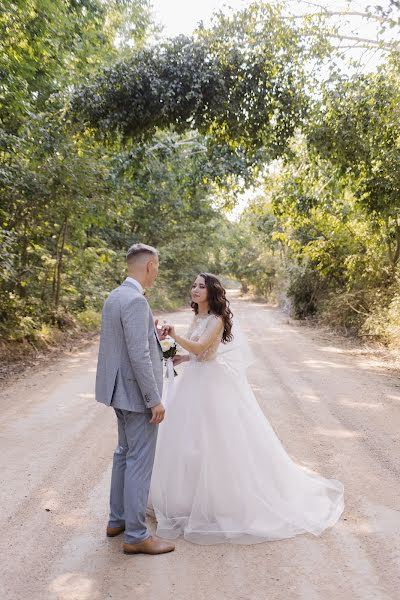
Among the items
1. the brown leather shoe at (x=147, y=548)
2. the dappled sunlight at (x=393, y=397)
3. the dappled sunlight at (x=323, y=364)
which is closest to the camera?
the brown leather shoe at (x=147, y=548)

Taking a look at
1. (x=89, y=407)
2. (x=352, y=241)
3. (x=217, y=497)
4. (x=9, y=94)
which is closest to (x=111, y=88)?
(x=9, y=94)

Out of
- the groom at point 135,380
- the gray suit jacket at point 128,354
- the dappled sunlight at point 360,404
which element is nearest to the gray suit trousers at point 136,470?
the groom at point 135,380

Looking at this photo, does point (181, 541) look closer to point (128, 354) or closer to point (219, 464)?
point (219, 464)

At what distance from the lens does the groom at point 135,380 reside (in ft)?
9.87

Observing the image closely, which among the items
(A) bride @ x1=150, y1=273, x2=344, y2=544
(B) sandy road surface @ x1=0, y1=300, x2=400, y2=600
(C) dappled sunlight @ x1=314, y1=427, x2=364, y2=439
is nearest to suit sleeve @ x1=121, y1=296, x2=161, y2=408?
(A) bride @ x1=150, y1=273, x2=344, y2=544

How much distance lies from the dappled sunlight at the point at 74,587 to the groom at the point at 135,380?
0.36 metres

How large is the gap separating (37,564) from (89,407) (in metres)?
3.75

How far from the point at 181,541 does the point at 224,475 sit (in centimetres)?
54

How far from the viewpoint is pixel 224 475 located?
3537mm

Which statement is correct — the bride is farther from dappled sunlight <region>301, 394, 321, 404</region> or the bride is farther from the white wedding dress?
dappled sunlight <region>301, 394, 321, 404</region>

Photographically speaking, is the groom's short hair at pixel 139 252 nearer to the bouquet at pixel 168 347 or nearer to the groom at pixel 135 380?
the groom at pixel 135 380

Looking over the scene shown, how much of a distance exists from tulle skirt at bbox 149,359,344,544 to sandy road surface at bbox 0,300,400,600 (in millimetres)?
148

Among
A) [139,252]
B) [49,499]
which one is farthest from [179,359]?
[49,499]

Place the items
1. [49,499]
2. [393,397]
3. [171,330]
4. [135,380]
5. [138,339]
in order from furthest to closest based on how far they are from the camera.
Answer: [393,397] < [49,499] < [171,330] < [135,380] < [138,339]
